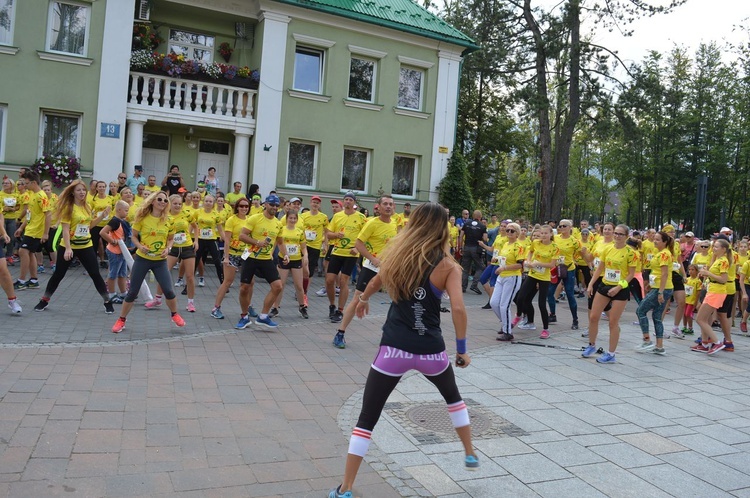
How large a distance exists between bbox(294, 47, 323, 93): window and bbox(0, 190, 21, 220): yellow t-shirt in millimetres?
10267

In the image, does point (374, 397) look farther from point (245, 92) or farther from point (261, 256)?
point (245, 92)

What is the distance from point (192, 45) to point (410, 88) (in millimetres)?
7691

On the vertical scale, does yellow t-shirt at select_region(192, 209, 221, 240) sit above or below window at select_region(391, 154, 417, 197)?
below

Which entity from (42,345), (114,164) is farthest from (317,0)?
(42,345)

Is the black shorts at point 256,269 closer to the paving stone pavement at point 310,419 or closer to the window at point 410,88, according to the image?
the paving stone pavement at point 310,419

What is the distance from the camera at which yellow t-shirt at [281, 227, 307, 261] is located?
33.7 ft

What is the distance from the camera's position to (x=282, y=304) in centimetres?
1218

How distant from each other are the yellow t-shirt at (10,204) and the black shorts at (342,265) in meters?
6.99

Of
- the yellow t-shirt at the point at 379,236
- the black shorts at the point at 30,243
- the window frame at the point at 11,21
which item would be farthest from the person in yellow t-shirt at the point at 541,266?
the window frame at the point at 11,21

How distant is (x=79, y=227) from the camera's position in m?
9.61

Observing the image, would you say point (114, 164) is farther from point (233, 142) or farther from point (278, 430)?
point (278, 430)

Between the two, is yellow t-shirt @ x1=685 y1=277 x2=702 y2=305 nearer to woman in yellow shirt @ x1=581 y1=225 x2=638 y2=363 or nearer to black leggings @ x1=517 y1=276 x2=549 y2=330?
black leggings @ x1=517 y1=276 x2=549 y2=330

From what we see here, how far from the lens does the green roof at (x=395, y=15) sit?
20797 mm

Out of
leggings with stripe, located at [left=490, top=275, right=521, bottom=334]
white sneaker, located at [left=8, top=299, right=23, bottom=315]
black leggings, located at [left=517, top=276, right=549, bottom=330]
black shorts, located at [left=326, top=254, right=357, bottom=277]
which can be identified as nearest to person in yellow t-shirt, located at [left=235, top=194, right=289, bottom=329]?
black shorts, located at [left=326, top=254, right=357, bottom=277]
